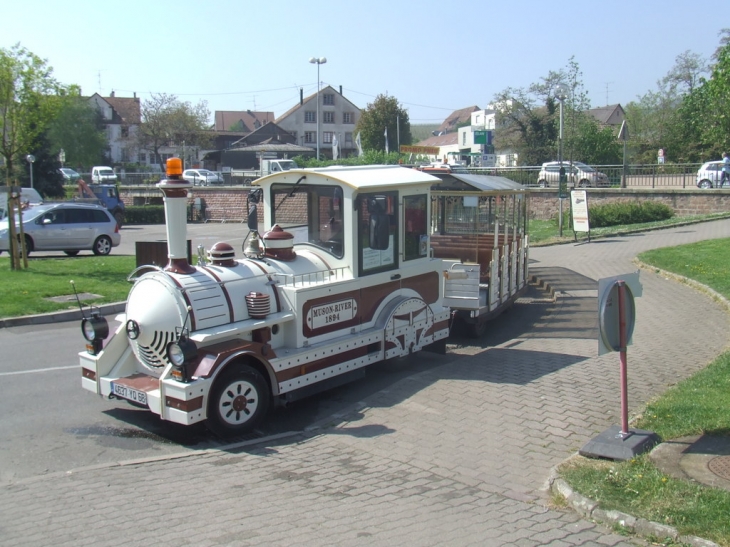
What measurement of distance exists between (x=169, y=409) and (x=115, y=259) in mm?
14355

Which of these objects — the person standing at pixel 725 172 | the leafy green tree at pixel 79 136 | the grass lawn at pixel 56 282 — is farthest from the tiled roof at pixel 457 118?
the grass lawn at pixel 56 282

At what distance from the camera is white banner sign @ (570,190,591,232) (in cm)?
2227

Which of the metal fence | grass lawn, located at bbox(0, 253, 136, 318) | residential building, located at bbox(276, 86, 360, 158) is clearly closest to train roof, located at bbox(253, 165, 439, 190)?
grass lawn, located at bbox(0, 253, 136, 318)

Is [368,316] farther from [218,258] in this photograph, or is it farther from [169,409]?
[169,409]

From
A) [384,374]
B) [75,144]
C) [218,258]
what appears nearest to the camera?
[218,258]

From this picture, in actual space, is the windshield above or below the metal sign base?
above

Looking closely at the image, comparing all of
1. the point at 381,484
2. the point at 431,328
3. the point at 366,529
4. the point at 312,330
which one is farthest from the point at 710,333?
the point at 366,529

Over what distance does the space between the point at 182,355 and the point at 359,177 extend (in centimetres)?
311

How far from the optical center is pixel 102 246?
22141mm

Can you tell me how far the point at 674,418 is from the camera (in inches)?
255

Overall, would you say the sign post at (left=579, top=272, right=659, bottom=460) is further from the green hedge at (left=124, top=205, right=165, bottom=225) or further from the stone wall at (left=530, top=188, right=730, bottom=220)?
the green hedge at (left=124, top=205, right=165, bottom=225)

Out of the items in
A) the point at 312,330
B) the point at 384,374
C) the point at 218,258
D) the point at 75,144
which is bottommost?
the point at 384,374

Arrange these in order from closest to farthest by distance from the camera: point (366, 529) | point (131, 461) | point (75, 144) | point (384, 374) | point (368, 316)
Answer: point (366, 529)
point (131, 461)
point (368, 316)
point (384, 374)
point (75, 144)

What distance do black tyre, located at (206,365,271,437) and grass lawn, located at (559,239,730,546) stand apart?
2941 millimetres
